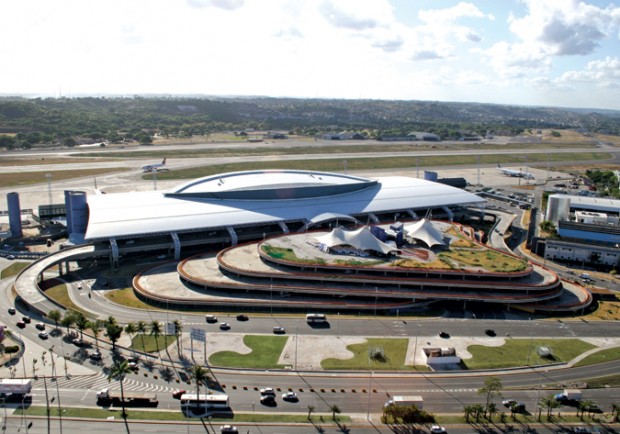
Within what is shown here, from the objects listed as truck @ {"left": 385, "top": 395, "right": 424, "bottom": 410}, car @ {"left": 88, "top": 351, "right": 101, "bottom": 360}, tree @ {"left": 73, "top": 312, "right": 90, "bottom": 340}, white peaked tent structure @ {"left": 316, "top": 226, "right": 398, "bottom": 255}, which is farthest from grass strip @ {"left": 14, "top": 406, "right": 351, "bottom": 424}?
white peaked tent structure @ {"left": 316, "top": 226, "right": 398, "bottom": 255}

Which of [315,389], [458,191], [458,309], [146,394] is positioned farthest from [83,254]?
[458,191]

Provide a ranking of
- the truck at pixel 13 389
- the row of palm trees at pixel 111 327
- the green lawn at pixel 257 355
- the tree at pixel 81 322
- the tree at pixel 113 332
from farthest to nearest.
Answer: the tree at pixel 81 322 < the row of palm trees at pixel 111 327 < the tree at pixel 113 332 < the green lawn at pixel 257 355 < the truck at pixel 13 389

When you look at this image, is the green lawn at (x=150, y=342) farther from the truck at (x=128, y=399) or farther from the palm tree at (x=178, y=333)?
the truck at (x=128, y=399)

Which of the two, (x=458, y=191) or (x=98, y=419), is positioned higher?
(x=458, y=191)

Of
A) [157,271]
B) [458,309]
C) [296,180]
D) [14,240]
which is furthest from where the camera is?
[296,180]

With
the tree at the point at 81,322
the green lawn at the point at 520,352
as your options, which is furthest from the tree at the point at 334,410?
the tree at the point at 81,322

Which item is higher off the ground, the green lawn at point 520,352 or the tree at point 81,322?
the tree at point 81,322

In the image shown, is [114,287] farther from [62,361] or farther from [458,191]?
[458,191]

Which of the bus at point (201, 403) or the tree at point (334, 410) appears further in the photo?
the bus at point (201, 403)
